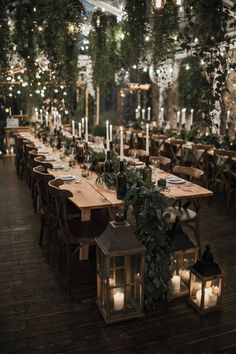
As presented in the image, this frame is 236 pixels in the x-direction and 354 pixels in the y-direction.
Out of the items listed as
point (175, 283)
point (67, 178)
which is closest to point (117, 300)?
point (175, 283)

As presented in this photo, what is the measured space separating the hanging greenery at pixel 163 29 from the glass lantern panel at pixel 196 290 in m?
3.75

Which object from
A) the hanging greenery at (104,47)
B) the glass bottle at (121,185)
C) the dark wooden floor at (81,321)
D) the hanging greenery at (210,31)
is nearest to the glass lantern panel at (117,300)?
the dark wooden floor at (81,321)

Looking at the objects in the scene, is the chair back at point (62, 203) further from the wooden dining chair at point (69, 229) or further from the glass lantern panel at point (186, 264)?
the glass lantern panel at point (186, 264)

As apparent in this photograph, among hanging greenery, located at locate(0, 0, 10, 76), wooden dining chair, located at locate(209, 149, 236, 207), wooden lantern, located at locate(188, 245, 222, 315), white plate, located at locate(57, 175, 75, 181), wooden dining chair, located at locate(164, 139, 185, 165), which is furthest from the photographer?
wooden dining chair, located at locate(164, 139, 185, 165)

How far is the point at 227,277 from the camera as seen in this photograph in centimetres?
323

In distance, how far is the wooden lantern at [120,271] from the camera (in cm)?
241

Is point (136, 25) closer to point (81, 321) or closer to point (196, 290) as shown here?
point (196, 290)

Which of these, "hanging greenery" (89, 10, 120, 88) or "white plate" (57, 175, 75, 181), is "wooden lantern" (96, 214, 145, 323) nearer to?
"white plate" (57, 175, 75, 181)

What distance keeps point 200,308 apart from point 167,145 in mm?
5382

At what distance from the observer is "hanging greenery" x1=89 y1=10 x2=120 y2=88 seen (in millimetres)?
7133

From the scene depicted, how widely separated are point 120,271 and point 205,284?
631mm

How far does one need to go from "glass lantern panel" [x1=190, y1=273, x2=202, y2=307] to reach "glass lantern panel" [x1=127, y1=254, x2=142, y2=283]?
457 mm

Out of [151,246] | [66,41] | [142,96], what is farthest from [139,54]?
[142,96]

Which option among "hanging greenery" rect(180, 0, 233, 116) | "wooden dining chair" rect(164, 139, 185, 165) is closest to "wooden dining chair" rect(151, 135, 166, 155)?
"wooden dining chair" rect(164, 139, 185, 165)
